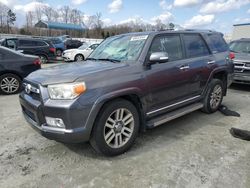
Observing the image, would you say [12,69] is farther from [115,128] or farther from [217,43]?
[217,43]

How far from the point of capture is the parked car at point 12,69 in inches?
300

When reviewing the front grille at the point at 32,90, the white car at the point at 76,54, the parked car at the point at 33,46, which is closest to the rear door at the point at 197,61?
the front grille at the point at 32,90

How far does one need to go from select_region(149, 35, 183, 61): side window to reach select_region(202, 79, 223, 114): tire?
3.98 ft

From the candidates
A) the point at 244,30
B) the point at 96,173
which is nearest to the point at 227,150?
the point at 96,173

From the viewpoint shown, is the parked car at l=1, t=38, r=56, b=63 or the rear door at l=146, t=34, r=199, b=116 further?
the parked car at l=1, t=38, r=56, b=63

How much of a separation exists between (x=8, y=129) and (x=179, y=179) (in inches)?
131

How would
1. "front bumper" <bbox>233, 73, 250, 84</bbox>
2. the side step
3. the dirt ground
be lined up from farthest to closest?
"front bumper" <bbox>233, 73, 250, 84</bbox> < the side step < the dirt ground

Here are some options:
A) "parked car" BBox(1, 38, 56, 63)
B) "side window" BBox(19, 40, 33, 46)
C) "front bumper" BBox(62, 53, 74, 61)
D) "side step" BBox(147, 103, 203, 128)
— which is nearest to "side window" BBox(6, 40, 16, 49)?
"parked car" BBox(1, 38, 56, 63)

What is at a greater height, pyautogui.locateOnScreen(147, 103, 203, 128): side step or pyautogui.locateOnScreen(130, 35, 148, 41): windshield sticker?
pyautogui.locateOnScreen(130, 35, 148, 41): windshield sticker

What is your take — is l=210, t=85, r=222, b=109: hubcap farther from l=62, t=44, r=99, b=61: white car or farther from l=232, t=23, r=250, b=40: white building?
l=232, t=23, r=250, b=40: white building

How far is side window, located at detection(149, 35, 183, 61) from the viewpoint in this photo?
432cm

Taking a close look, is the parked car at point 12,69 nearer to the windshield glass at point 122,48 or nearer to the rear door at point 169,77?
the windshield glass at point 122,48

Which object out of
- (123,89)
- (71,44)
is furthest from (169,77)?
(71,44)

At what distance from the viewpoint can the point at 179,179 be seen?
10.4 feet
